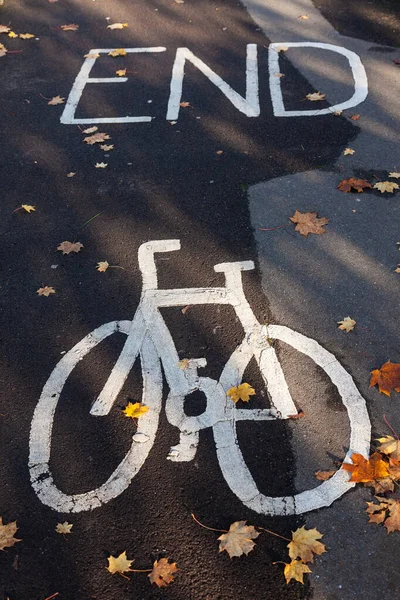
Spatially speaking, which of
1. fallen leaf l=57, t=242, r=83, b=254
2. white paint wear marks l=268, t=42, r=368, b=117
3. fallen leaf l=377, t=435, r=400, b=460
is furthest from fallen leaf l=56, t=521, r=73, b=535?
white paint wear marks l=268, t=42, r=368, b=117

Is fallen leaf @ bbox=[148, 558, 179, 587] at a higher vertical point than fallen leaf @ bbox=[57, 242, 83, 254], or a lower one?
higher

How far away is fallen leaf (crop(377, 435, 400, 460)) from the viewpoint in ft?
10.8

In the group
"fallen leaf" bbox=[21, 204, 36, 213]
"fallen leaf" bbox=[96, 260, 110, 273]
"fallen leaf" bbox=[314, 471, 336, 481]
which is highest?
"fallen leaf" bbox=[314, 471, 336, 481]

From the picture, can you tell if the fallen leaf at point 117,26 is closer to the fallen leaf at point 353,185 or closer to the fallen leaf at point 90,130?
the fallen leaf at point 90,130

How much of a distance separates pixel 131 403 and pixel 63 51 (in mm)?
6249

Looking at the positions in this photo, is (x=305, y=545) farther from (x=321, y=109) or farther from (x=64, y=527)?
(x=321, y=109)

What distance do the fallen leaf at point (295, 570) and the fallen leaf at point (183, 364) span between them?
1.40 metres

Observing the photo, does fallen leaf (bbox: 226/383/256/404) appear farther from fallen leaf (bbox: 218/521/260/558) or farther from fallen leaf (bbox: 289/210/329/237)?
fallen leaf (bbox: 289/210/329/237)

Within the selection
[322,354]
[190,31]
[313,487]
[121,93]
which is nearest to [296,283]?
[322,354]

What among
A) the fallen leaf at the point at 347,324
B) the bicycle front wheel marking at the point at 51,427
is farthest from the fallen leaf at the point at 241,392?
the fallen leaf at the point at 347,324

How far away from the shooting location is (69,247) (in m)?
4.93

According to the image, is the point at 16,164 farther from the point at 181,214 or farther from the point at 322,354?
the point at 322,354

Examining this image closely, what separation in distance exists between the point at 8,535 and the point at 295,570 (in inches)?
58.4

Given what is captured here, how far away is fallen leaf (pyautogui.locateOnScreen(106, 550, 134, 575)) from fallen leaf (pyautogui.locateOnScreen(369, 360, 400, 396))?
180 centimetres
